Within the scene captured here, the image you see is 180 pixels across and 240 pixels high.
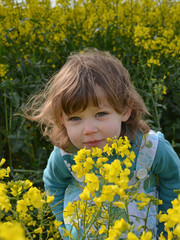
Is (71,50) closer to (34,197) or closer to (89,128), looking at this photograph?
(89,128)

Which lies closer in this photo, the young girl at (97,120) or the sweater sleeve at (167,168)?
the young girl at (97,120)

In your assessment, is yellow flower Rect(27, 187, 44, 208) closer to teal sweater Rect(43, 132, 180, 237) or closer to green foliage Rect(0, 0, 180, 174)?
teal sweater Rect(43, 132, 180, 237)

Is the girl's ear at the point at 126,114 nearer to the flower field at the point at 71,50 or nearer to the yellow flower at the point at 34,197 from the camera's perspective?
the flower field at the point at 71,50

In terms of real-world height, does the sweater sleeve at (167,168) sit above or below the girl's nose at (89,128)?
below

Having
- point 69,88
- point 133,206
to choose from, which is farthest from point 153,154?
point 69,88

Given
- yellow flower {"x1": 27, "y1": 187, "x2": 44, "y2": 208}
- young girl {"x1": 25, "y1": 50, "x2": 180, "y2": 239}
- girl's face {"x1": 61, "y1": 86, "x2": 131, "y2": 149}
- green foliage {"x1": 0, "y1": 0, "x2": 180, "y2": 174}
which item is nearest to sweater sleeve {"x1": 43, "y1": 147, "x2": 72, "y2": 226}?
young girl {"x1": 25, "y1": 50, "x2": 180, "y2": 239}

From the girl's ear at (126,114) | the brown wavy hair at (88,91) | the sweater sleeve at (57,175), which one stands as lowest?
the sweater sleeve at (57,175)

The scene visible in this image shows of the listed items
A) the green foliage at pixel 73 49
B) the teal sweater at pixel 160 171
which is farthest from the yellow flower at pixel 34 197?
the green foliage at pixel 73 49

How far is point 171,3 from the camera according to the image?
4535mm

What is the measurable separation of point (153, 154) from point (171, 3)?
3228 millimetres

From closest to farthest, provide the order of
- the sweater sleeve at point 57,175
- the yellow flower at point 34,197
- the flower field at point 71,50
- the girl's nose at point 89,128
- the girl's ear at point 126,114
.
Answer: the yellow flower at point 34,197, the girl's nose at point 89,128, the girl's ear at point 126,114, the sweater sleeve at point 57,175, the flower field at point 71,50

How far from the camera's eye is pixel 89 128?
5.33ft

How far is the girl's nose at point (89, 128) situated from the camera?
162 cm

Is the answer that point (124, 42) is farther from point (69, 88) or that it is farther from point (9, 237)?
point (9, 237)
